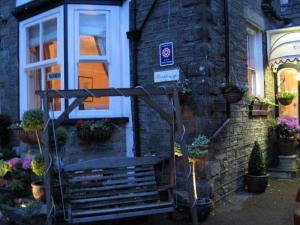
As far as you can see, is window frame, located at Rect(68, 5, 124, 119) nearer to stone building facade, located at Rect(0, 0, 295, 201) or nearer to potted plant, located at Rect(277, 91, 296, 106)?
stone building facade, located at Rect(0, 0, 295, 201)

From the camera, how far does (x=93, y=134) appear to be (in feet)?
21.8

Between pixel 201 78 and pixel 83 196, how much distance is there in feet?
8.12

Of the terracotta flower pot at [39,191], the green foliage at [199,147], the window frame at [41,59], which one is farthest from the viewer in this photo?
the window frame at [41,59]

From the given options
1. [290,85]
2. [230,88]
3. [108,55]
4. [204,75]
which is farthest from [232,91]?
[290,85]

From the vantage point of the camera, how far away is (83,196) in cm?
520

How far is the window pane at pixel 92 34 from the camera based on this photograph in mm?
7109

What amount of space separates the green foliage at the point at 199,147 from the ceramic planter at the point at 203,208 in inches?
25.2

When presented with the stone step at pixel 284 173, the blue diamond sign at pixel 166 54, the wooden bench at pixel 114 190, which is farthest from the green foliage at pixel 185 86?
the stone step at pixel 284 173

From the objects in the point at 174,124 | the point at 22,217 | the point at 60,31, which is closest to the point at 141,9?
the point at 60,31

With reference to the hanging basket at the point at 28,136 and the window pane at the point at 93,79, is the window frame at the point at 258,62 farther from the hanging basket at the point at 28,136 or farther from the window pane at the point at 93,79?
the hanging basket at the point at 28,136

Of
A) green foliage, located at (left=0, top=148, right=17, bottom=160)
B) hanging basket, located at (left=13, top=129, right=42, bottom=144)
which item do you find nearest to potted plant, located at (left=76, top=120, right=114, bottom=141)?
hanging basket, located at (left=13, top=129, right=42, bottom=144)

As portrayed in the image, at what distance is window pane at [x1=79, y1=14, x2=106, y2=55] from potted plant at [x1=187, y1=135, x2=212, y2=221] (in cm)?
251

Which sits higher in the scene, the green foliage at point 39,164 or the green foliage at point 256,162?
the green foliage at point 39,164

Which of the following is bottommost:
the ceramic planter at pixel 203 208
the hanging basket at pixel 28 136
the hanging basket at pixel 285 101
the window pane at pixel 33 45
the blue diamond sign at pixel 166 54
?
the ceramic planter at pixel 203 208
